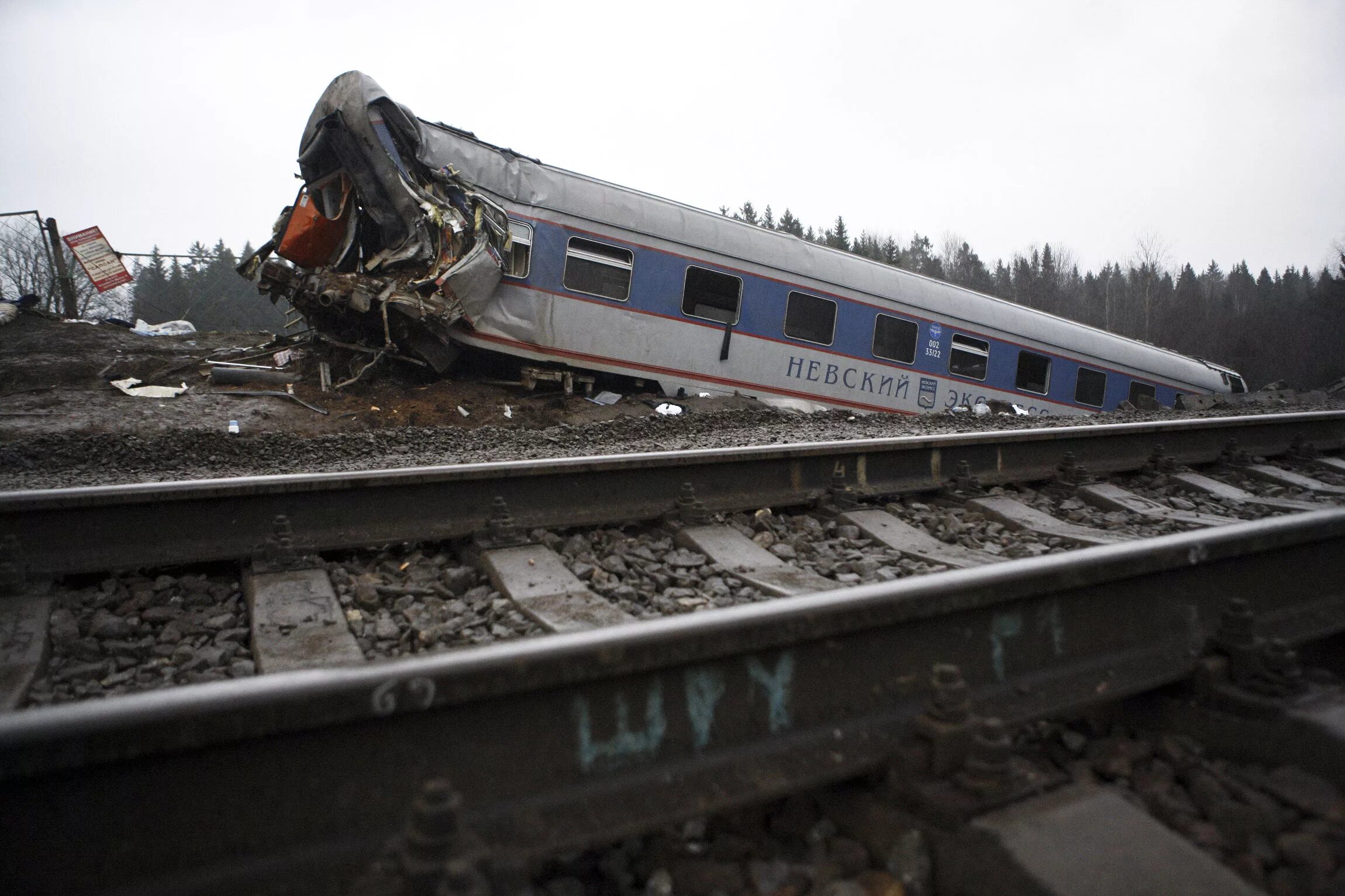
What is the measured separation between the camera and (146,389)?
9586mm

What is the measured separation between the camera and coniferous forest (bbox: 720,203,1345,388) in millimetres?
42562

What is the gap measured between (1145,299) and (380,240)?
51.8 meters

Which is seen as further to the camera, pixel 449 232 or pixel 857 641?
pixel 449 232

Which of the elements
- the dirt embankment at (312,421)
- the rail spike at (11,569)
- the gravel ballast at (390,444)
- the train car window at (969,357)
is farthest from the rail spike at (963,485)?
the train car window at (969,357)

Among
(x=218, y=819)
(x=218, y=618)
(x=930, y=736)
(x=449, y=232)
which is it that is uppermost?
(x=449, y=232)

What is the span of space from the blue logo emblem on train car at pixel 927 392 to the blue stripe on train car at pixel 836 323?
10 centimetres

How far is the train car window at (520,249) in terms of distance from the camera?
9859 millimetres

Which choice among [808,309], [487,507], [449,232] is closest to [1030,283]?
[808,309]

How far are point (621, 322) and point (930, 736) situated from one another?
911 centimetres

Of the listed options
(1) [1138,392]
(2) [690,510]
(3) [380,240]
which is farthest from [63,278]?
(1) [1138,392]

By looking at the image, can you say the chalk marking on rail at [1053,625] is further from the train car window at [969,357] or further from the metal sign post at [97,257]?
the metal sign post at [97,257]

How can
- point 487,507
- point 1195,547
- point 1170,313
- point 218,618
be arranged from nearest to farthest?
point 1195,547 < point 218,618 < point 487,507 < point 1170,313

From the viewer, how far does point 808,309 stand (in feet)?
36.8

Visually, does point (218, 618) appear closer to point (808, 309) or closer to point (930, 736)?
point (930, 736)
